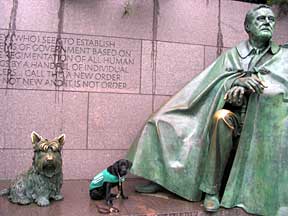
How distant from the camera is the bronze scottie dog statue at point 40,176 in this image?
12.7ft

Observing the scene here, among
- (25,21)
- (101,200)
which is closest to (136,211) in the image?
(101,200)

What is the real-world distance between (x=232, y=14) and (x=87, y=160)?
3.28 m

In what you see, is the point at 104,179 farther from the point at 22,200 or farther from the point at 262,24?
the point at 262,24

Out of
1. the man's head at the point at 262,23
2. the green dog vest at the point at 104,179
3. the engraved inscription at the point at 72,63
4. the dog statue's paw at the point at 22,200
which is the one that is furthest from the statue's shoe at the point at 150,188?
the man's head at the point at 262,23

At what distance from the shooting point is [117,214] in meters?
3.74

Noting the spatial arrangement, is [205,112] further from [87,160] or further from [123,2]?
[123,2]

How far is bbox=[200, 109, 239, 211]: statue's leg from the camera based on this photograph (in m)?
4.01

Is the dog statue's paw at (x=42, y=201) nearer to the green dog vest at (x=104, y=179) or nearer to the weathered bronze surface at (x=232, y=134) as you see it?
the green dog vest at (x=104, y=179)

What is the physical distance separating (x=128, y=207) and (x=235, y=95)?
162 centimetres

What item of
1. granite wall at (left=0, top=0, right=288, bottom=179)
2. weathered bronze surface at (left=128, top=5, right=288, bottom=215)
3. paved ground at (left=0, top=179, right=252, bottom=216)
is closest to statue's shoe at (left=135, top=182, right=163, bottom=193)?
paved ground at (left=0, top=179, right=252, bottom=216)

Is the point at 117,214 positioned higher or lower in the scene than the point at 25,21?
lower

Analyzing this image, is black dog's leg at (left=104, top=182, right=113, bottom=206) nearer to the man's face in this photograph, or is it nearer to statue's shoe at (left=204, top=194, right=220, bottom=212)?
statue's shoe at (left=204, top=194, right=220, bottom=212)

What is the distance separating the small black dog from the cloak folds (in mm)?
433

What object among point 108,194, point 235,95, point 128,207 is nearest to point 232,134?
point 235,95
